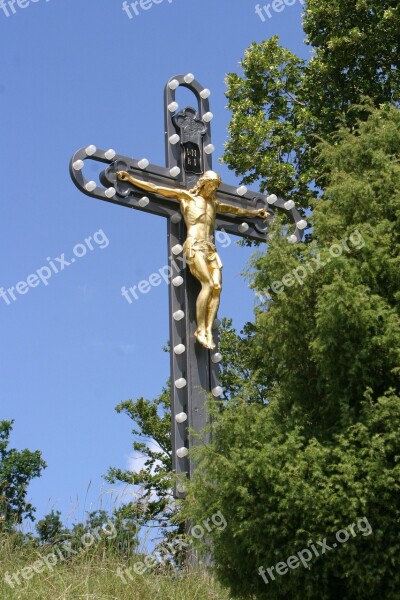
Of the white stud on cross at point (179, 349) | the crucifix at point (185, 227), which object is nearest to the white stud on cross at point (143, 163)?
the crucifix at point (185, 227)

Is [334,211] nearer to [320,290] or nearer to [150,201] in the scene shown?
[320,290]

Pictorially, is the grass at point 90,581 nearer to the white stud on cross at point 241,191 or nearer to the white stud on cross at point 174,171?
the white stud on cross at point 174,171

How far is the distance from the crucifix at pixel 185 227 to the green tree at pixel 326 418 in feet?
6.38

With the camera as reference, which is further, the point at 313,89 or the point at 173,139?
the point at 313,89

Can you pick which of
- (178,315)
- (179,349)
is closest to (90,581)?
(179,349)

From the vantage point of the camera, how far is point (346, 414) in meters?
8.22

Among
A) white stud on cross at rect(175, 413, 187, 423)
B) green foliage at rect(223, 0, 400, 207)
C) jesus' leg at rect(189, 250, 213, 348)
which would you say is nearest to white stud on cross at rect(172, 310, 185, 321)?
jesus' leg at rect(189, 250, 213, 348)

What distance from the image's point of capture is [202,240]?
1182 centimetres

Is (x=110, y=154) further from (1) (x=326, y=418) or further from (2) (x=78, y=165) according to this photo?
(1) (x=326, y=418)

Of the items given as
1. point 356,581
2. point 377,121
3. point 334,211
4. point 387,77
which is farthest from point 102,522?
A: point 387,77

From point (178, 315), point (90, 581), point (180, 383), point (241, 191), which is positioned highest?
point (241, 191)

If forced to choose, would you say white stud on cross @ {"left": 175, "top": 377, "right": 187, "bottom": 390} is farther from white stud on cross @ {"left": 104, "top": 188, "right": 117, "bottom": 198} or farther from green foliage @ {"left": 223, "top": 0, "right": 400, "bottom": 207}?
→ green foliage @ {"left": 223, "top": 0, "right": 400, "bottom": 207}

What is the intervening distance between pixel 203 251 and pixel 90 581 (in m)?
4.40

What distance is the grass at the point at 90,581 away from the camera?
8.25m
